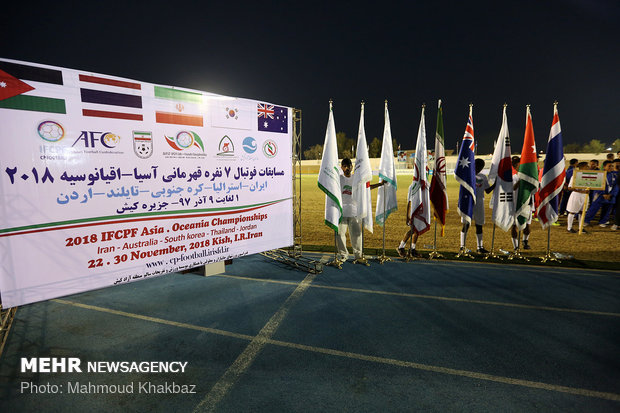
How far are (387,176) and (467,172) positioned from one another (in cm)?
201

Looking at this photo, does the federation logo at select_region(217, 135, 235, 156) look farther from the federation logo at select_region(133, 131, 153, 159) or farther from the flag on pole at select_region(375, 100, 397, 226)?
the flag on pole at select_region(375, 100, 397, 226)

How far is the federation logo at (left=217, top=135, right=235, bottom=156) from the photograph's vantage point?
5.86 metres

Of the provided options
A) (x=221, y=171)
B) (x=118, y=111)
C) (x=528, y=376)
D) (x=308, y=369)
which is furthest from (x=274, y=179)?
(x=528, y=376)

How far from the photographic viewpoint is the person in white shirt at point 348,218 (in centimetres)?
742

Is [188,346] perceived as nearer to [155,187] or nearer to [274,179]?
[155,187]

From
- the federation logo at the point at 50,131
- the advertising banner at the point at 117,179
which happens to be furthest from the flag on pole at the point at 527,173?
the federation logo at the point at 50,131

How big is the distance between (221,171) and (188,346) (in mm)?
3193

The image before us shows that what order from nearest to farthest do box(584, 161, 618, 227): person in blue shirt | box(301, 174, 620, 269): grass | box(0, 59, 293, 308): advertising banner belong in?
box(0, 59, 293, 308): advertising banner < box(301, 174, 620, 269): grass < box(584, 161, 618, 227): person in blue shirt

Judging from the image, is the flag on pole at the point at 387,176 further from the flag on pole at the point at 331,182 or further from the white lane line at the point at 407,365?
the white lane line at the point at 407,365

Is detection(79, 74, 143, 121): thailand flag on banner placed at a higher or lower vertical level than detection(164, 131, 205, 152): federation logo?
higher

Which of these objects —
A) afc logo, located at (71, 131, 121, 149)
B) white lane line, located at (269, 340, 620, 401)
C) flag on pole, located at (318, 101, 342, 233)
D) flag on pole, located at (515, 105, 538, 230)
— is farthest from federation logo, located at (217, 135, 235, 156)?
flag on pole, located at (515, 105, 538, 230)

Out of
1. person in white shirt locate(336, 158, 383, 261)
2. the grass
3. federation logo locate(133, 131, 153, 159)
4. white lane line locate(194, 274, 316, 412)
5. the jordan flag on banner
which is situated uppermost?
the jordan flag on banner

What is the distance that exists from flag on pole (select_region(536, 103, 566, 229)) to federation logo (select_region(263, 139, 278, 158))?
6.54 m

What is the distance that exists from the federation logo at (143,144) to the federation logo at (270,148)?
234cm
